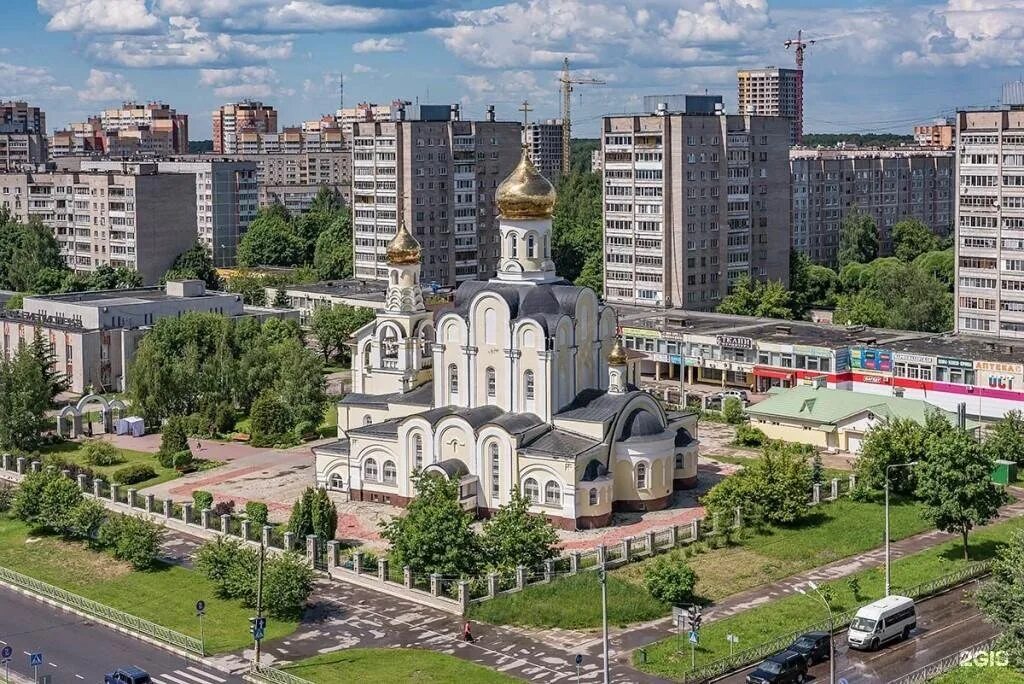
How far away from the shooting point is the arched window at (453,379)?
5609 cm

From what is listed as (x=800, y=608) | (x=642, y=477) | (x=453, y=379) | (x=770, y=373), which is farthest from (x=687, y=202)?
(x=800, y=608)

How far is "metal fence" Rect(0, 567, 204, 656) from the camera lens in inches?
1603

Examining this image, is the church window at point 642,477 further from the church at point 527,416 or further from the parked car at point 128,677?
the parked car at point 128,677

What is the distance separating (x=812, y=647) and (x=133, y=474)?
32294 mm

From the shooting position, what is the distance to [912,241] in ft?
406

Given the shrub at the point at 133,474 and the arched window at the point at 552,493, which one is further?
the shrub at the point at 133,474

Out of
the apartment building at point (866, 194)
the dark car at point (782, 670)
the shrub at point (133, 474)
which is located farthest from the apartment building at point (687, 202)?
the dark car at point (782, 670)

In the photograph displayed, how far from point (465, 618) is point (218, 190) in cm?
9427

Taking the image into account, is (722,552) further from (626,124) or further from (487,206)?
(487,206)

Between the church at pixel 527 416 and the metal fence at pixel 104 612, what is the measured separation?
12.5 metres

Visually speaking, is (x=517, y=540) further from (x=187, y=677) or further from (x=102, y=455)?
(x=102, y=455)

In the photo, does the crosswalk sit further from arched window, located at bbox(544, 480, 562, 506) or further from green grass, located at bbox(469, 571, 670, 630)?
arched window, located at bbox(544, 480, 562, 506)

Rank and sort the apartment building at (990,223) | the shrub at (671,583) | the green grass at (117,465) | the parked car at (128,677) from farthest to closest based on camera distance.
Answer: the apartment building at (990,223) < the green grass at (117,465) < the shrub at (671,583) < the parked car at (128,677)

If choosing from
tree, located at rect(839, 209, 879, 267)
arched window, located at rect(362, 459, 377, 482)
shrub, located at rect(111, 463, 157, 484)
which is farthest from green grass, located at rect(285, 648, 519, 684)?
tree, located at rect(839, 209, 879, 267)
